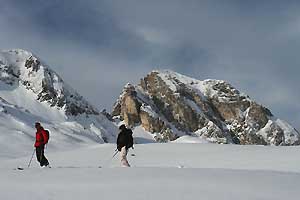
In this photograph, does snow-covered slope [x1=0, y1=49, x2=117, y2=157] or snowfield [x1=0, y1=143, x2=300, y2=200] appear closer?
snowfield [x1=0, y1=143, x2=300, y2=200]

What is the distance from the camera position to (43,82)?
17488cm

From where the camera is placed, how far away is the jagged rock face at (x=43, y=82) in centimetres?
17450

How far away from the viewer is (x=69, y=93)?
180m

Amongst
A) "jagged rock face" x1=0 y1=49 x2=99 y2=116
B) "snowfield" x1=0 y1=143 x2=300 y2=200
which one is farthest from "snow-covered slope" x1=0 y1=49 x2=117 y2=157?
"snowfield" x1=0 y1=143 x2=300 y2=200

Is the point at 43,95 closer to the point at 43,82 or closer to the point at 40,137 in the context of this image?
the point at 43,82

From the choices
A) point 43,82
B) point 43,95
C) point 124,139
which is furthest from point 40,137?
point 43,82

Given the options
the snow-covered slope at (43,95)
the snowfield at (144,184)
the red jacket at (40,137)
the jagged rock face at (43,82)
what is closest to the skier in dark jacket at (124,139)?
the red jacket at (40,137)

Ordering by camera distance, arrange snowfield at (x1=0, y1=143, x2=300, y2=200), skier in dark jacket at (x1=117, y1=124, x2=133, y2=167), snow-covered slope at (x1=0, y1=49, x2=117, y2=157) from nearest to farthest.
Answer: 1. snowfield at (x1=0, y1=143, x2=300, y2=200)
2. skier in dark jacket at (x1=117, y1=124, x2=133, y2=167)
3. snow-covered slope at (x1=0, y1=49, x2=117, y2=157)

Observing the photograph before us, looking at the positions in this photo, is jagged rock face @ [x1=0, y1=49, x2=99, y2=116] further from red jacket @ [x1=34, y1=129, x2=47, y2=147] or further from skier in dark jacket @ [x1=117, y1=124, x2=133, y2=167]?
skier in dark jacket @ [x1=117, y1=124, x2=133, y2=167]

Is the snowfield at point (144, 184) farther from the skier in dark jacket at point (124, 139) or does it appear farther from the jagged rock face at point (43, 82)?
the jagged rock face at point (43, 82)

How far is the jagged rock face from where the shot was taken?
17450 centimetres

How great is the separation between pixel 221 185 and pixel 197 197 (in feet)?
4.96

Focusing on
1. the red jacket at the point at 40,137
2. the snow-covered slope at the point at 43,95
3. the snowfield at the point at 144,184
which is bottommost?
the snowfield at the point at 144,184

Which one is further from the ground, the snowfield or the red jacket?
the red jacket
